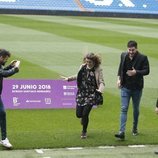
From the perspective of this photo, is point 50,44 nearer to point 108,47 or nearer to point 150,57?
point 108,47

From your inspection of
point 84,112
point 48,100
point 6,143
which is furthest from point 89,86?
point 48,100

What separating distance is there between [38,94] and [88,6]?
4865 cm

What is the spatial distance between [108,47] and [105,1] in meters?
35.5

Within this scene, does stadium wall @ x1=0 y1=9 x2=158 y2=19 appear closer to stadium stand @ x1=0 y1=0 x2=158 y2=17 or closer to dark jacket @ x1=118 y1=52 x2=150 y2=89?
stadium stand @ x1=0 y1=0 x2=158 y2=17

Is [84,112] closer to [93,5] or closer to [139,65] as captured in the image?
[139,65]

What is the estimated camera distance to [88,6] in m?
61.7

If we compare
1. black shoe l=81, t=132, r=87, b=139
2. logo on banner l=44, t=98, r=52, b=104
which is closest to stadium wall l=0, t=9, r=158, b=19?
logo on banner l=44, t=98, r=52, b=104

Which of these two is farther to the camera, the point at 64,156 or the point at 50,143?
the point at 50,143

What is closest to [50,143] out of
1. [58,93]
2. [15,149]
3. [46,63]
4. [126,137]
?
[15,149]

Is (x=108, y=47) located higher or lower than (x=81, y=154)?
lower

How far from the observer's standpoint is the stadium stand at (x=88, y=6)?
59.1 m

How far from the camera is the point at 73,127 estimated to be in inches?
484

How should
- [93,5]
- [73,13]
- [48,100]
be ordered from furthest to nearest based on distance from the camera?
[93,5]
[73,13]
[48,100]

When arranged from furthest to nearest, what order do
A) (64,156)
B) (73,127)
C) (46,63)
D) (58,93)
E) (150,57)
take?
(150,57) < (46,63) < (58,93) < (73,127) < (64,156)
